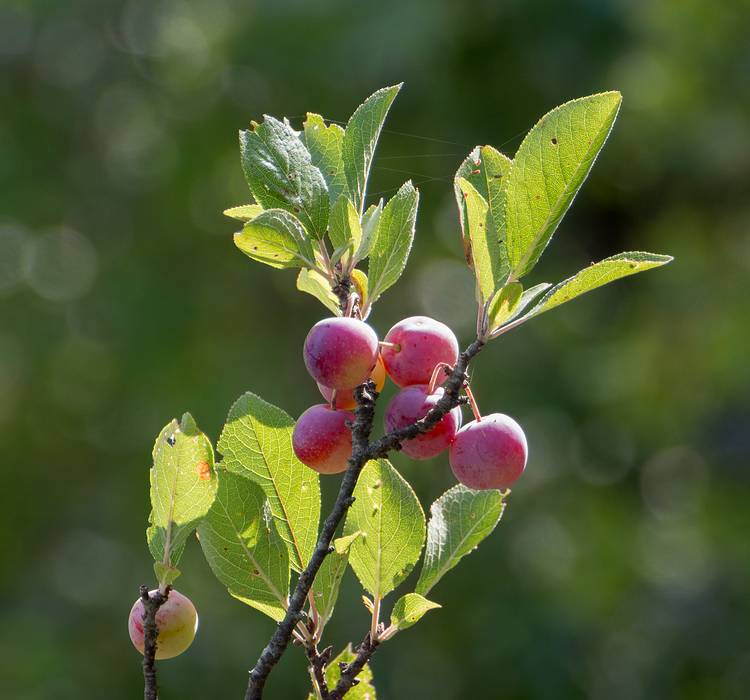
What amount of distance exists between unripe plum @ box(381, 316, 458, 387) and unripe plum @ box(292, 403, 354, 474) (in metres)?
0.06

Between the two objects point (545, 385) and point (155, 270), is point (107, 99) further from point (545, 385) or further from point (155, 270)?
point (545, 385)

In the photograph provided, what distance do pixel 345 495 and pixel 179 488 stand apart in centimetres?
13

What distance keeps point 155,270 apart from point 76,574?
1801 millimetres

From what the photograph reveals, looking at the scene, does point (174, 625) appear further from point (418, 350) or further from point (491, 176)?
point (491, 176)

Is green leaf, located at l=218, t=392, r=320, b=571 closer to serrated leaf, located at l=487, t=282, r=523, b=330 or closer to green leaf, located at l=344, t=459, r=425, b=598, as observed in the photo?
green leaf, located at l=344, t=459, r=425, b=598

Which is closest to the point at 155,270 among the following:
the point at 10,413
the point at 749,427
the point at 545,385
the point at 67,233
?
the point at 67,233

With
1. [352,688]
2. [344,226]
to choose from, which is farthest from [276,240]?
[352,688]

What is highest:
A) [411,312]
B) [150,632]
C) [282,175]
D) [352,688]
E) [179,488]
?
[282,175]

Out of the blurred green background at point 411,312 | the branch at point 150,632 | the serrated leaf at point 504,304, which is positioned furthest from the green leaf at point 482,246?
the blurred green background at point 411,312

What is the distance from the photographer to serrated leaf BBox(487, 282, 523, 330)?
0.78 meters

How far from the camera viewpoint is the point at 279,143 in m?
0.83

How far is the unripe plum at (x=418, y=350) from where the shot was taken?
841 mm

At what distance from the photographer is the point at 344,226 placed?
82 cm

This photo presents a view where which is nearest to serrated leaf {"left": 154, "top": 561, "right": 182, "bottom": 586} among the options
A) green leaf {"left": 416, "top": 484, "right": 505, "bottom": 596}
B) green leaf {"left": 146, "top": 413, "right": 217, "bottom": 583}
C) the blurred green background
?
green leaf {"left": 146, "top": 413, "right": 217, "bottom": 583}
